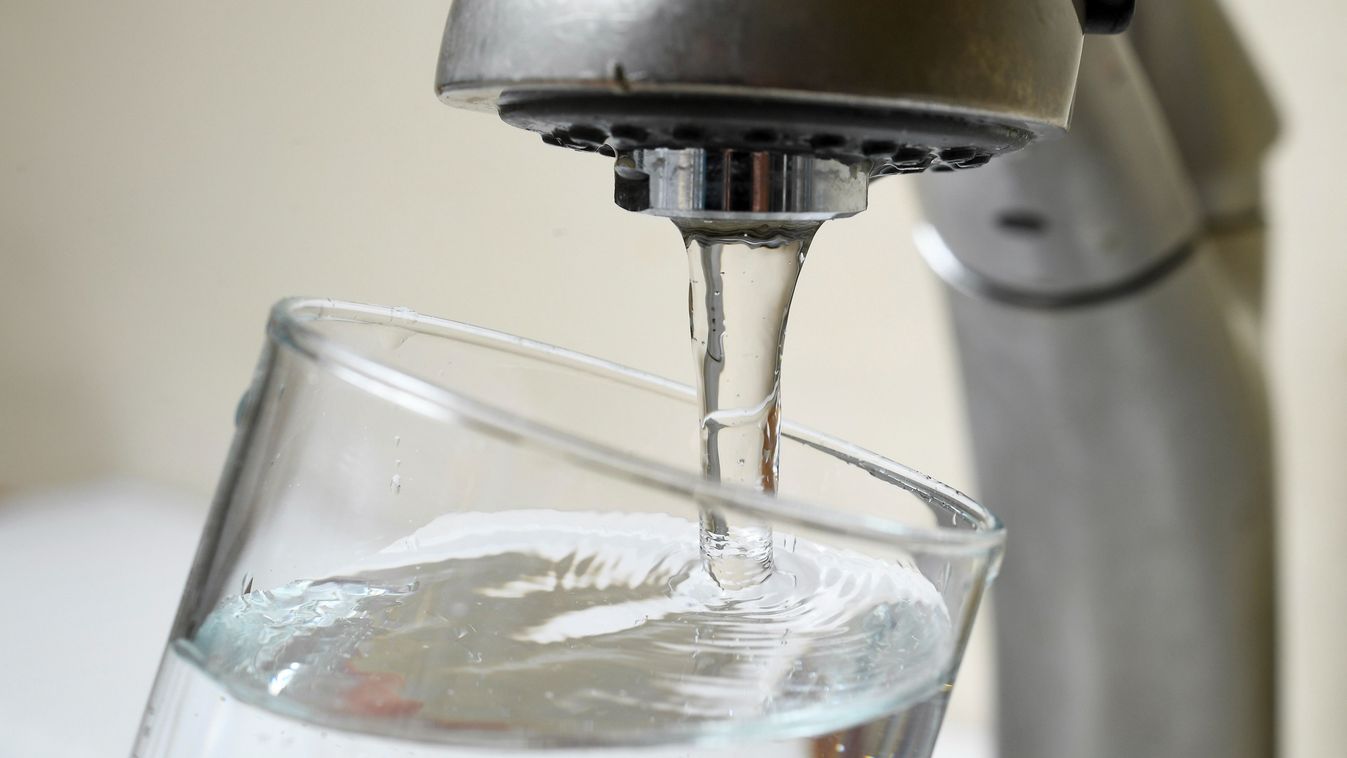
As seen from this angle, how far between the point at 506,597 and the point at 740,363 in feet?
0.18

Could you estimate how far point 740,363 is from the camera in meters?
0.20

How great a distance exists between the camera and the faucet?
16 centimetres

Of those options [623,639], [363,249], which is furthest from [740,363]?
[363,249]

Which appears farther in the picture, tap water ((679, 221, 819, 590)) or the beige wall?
the beige wall

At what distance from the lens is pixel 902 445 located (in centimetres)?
47

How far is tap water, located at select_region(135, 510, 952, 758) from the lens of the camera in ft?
0.57

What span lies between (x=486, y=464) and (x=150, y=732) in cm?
8

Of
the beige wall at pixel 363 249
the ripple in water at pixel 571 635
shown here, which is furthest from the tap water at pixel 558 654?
the beige wall at pixel 363 249

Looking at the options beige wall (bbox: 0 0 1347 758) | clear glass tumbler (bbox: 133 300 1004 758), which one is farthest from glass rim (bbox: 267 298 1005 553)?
beige wall (bbox: 0 0 1347 758)

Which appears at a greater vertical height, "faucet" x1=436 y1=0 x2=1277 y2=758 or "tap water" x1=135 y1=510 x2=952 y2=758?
"faucet" x1=436 y1=0 x2=1277 y2=758

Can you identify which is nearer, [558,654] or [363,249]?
[558,654]

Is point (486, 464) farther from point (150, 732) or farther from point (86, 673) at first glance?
point (86, 673)

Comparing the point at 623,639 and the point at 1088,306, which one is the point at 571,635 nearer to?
the point at 623,639

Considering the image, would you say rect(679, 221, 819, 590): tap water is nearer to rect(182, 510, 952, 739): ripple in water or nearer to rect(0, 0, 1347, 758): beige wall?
rect(182, 510, 952, 739): ripple in water
